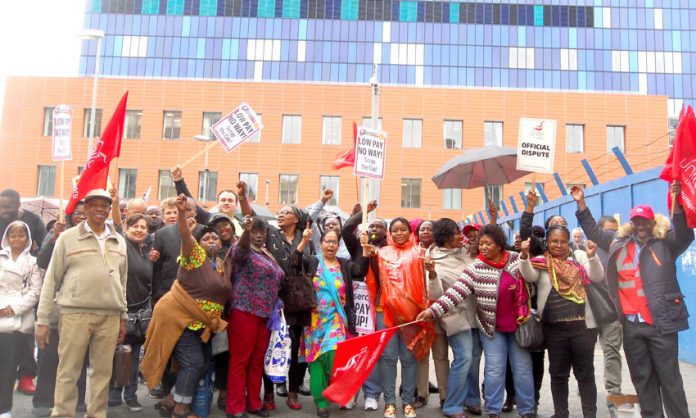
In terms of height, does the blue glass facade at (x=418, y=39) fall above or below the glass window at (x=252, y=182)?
above

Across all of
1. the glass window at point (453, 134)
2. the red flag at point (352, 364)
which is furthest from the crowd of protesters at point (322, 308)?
the glass window at point (453, 134)

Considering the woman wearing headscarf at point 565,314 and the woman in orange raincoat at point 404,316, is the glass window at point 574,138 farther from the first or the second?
the woman in orange raincoat at point 404,316

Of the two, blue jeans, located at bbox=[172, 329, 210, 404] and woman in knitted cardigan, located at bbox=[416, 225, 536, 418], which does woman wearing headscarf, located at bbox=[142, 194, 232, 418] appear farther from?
woman in knitted cardigan, located at bbox=[416, 225, 536, 418]

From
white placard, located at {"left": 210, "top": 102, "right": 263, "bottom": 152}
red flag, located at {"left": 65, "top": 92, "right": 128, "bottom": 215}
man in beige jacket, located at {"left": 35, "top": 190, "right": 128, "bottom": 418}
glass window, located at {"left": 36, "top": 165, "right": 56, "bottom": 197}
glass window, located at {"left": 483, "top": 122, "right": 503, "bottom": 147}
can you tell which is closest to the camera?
man in beige jacket, located at {"left": 35, "top": 190, "right": 128, "bottom": 418}

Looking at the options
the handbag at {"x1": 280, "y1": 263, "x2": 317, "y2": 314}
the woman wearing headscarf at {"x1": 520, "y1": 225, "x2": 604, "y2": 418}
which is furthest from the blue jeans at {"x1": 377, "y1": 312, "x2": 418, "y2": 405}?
the woman wearing headscarf at {"x1": 520, "y1": 225, "x2": 604, "y2": 418}

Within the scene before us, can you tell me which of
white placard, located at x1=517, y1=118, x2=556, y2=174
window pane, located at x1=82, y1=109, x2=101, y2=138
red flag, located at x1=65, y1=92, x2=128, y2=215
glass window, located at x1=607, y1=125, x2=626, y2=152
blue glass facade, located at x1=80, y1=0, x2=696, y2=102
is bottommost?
red flag, located at x1=65, y1=92, x2=128, y2=215

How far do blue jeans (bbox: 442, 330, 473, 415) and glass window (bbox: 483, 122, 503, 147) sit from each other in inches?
1222

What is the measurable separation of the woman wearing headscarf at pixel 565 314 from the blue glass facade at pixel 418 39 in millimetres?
57696

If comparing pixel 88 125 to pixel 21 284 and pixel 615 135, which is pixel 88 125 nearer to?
pixel 21 284

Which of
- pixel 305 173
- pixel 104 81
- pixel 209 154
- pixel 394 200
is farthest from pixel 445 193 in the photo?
pixel 104 81

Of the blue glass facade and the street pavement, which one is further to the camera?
the blue glass facade

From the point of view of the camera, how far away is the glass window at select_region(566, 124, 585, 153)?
3472 centimetres

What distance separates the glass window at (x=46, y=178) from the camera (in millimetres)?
34688

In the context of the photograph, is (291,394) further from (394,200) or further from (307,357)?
(394,200)
